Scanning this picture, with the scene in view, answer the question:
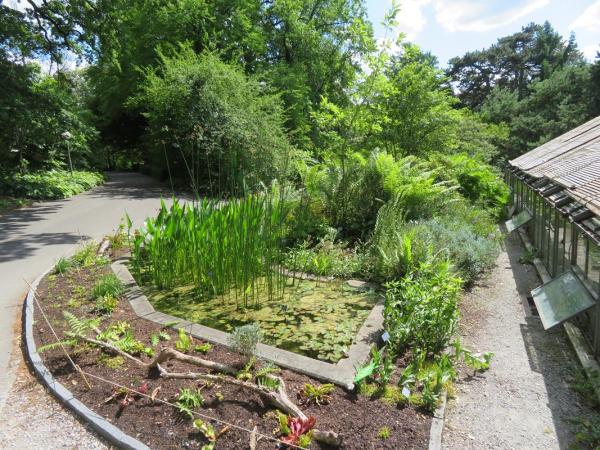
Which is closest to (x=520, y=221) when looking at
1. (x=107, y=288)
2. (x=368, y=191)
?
(x=368, y=191)

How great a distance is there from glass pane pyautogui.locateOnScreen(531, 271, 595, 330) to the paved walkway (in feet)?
15.1

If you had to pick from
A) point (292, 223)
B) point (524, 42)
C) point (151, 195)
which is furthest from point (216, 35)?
point (524, 42)

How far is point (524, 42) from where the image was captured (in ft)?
135

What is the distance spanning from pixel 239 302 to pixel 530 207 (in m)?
7.13

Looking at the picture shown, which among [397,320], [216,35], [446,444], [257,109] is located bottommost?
[446,444]

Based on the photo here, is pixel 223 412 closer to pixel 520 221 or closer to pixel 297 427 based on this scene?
pixel 297 427

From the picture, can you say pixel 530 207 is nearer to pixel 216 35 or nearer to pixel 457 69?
pixel 216 35

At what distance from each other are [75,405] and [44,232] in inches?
266

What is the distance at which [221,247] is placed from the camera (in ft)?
14.1

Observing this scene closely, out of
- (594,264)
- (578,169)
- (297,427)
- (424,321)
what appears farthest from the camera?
(578,169)

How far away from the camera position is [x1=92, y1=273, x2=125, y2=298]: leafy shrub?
4652mm

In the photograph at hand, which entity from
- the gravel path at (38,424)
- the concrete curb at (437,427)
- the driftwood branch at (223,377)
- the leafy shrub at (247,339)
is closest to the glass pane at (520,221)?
the concrete curb at (437,427)

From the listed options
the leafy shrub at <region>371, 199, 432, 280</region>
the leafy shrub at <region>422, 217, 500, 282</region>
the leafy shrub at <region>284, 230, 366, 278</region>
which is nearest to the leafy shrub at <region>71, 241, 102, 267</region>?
the leafy shrub at <region>284, 230, 366, 278</region>

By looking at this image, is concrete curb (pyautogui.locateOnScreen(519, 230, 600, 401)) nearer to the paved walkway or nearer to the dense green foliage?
the paved walkway
